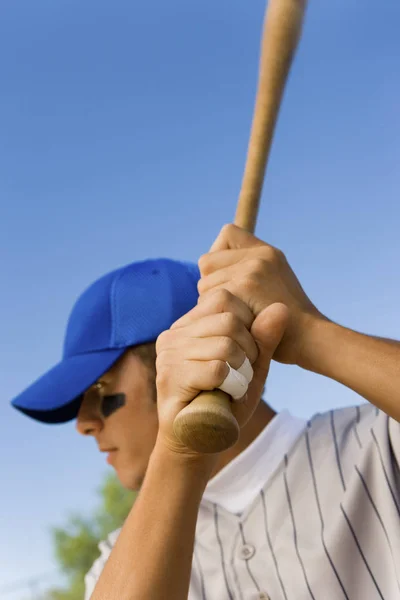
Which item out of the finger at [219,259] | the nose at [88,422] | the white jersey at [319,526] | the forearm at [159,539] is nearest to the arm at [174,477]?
the forearm at [159,539]

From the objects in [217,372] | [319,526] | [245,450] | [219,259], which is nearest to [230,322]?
[217,372]

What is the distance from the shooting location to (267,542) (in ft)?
6.04

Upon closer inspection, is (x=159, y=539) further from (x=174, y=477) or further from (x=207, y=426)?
(x=207, y=426)

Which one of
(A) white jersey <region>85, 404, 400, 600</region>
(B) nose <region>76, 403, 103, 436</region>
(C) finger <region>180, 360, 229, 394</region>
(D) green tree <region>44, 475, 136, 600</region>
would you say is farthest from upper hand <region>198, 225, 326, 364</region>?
(D) green tree <region>44, 475, 136, 600</region>

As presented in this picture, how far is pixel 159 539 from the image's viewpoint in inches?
58.5

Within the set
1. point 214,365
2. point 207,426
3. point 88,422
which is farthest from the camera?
point 88,422

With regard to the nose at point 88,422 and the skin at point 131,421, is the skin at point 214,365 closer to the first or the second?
the skin at point 131,421

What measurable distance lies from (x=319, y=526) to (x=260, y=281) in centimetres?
63

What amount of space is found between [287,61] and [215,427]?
3.18 ft

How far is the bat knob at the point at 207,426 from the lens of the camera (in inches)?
48.6

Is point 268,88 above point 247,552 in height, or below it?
above

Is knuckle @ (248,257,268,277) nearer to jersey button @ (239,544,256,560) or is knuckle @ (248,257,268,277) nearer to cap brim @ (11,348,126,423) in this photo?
jersey button @ (239,544,256,560)

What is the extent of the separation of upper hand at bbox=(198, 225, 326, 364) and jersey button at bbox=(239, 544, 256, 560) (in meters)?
0.54

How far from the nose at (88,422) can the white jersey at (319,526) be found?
46 cm
